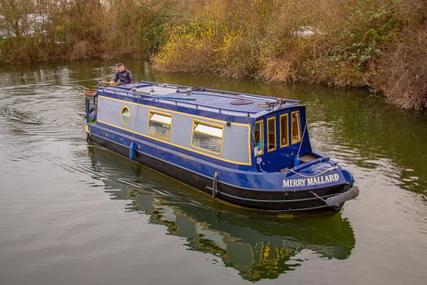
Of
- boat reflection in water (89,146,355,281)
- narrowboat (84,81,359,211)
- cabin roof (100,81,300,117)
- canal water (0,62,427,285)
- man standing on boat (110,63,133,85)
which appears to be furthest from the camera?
man standing on boat (110,63,133,85)

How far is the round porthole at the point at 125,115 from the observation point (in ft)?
45.1

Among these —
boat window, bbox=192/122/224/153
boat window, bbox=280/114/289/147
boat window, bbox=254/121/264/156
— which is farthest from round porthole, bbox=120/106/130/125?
boat window, bbox=280/114/289/147

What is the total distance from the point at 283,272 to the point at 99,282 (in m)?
3.33

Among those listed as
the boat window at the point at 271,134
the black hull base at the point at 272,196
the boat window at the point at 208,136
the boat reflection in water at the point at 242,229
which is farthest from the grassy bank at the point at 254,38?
the boat reflection in water at the point at 242,229

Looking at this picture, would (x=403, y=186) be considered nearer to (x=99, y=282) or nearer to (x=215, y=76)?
(x=99, y=282)

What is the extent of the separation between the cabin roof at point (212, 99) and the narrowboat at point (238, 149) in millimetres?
25

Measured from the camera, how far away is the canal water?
8336 millimetres

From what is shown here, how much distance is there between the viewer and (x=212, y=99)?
Answer: 12.2 metres

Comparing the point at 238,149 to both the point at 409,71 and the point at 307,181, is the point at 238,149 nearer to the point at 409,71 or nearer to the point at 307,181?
the point at 307,181

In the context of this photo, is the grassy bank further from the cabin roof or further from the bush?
the cabin roof

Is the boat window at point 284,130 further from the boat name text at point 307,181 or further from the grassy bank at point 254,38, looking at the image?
the grassy bank at point 254,38

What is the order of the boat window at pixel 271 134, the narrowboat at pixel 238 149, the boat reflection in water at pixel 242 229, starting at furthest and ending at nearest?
the boat window at pixel 271 134 → the narrowboat at pixel 238 149 → the boat reflection in water at pixel 242 229

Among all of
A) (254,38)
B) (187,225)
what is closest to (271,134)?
(187,225)

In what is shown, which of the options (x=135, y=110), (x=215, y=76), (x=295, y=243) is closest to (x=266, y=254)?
(x=295, y=243)
